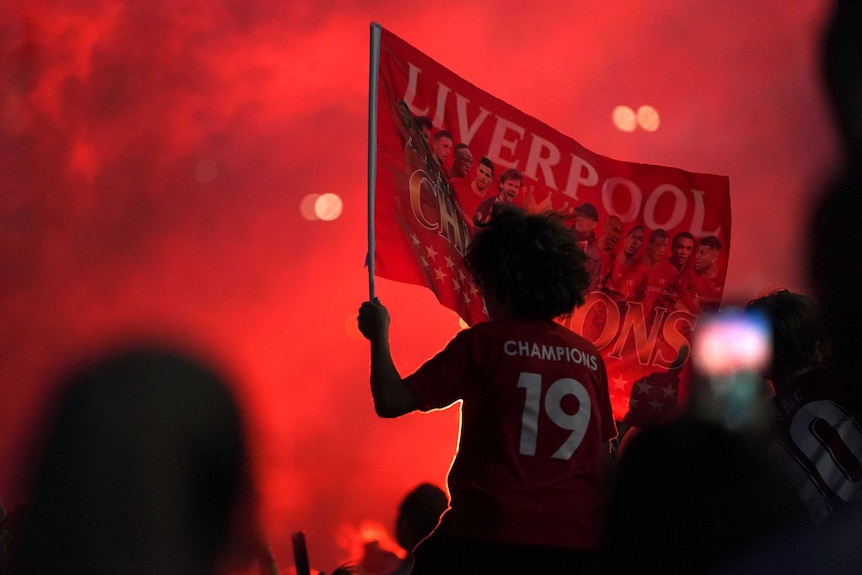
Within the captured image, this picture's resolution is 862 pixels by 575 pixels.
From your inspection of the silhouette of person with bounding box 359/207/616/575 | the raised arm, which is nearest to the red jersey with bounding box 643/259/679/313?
the silhouette of person with bounding box 359/207/616/575

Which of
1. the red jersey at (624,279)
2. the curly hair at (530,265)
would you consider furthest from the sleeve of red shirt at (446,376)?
the red jersey at (624,279)

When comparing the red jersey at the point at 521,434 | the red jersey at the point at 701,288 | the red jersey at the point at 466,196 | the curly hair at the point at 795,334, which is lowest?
the red jersey at the point at 521,434

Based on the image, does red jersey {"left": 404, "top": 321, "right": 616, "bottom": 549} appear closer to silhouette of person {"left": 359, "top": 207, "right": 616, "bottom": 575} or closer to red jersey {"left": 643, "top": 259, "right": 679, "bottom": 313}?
silhouette of person {"left": 359, "top": 207, "right": 616, "bottom": 575}

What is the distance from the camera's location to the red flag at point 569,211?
319 centimetres

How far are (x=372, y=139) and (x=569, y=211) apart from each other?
1175 mm

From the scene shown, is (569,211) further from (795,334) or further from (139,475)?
(139,475)

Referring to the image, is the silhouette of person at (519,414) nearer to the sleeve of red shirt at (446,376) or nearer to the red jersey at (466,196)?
the sleeve of red shirt at (446,376)

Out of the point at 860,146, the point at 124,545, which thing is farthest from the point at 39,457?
the point at 860,146

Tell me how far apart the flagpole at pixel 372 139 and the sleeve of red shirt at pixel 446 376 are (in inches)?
18.8

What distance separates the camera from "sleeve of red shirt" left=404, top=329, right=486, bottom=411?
215 cm

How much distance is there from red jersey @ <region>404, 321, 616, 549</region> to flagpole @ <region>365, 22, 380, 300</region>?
0.52m

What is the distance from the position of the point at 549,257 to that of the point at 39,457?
17.3 ft

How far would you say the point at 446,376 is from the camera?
7.06ft

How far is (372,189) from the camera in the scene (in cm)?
281
